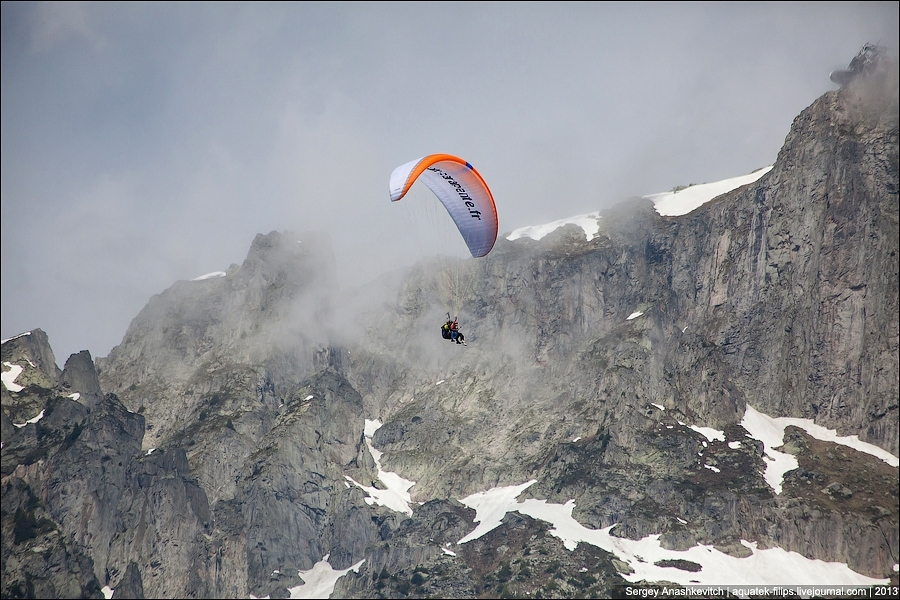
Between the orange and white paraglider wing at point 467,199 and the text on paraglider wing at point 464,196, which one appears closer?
the orange and white paraglider wing at point 467,199

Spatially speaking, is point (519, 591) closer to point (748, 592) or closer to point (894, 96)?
point (748, 592)

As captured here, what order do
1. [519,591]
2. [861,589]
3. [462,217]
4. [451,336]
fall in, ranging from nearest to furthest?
[451,336], [462,217], [861,589], [519,591]

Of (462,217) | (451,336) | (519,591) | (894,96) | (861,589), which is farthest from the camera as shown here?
(519,591)

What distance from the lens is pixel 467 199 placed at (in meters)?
105

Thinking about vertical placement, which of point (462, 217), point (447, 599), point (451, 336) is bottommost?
point (447, 599)

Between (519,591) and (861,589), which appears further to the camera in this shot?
(519,591)

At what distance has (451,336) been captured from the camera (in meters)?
97.8

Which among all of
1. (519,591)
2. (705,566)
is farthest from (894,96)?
(519,591)

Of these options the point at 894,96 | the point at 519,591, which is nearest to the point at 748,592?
the point at 519,591

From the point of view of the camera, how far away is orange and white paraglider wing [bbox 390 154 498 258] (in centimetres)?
10344

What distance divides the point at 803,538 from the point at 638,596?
39.4 meters

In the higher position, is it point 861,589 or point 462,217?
point 462,217

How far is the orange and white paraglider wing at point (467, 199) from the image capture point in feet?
339

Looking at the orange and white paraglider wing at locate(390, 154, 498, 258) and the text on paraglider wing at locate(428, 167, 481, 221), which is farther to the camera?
the text on paraglider wing at locate(428, 167, 481, 221)
